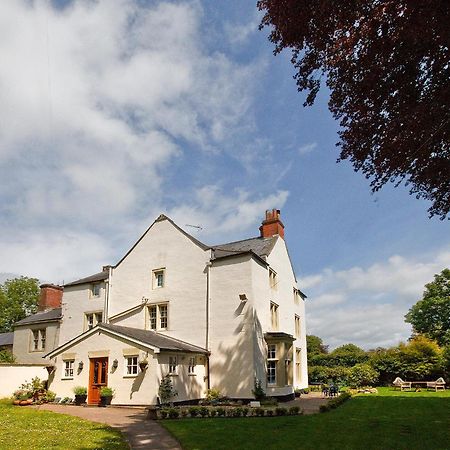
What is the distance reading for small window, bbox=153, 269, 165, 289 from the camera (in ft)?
84.6

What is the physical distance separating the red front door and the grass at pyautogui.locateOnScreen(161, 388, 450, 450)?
8.22 m

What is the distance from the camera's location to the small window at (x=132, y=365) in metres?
20.7

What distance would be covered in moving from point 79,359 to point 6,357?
13644 millimetres

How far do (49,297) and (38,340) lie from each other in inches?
168

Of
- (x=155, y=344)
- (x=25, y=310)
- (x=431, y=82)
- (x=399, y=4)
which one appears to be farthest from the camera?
(x=25, y=310)

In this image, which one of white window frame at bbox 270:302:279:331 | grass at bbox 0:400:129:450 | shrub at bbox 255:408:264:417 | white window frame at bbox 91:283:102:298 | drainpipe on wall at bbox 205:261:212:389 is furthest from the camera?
white window frame at bbox 91:283:102:298

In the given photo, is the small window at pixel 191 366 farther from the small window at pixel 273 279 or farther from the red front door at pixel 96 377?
the small window at pixel 273 279

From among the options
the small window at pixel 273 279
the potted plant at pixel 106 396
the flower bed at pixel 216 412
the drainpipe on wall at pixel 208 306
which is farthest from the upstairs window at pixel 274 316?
the potted plant at pixel 106 396

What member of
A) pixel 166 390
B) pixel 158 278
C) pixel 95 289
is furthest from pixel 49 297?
pixel 166 390

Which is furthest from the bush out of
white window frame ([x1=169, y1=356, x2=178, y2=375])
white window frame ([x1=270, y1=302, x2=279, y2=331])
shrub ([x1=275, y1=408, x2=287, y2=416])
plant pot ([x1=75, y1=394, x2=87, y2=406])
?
plant pot ([x1=75, y1=394, x2=87, y2=406])

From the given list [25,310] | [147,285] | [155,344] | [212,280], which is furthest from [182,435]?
[25,310]

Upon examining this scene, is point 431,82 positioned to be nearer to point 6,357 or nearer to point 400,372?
point 400,372

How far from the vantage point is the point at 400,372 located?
3064 cm

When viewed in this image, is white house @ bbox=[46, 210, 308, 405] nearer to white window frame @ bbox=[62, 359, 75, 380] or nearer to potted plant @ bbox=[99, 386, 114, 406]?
white window frame @ bbox=[62, 359, 75, 380]
